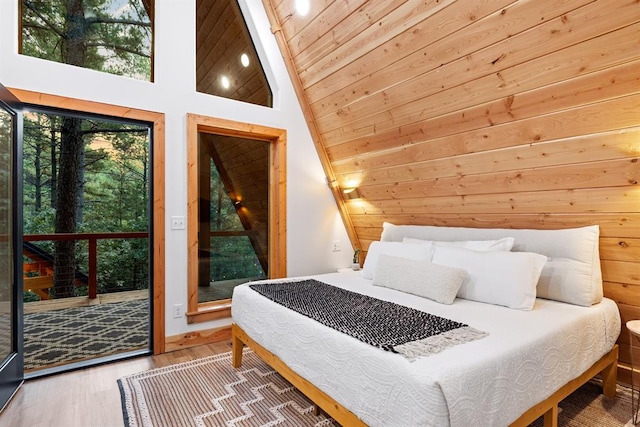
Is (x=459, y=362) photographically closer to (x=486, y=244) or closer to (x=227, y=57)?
(x=486, y=244)

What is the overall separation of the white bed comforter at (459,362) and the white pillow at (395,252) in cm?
55

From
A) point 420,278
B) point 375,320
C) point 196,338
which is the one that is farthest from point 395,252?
point 196,338

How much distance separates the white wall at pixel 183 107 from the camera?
7.95ft

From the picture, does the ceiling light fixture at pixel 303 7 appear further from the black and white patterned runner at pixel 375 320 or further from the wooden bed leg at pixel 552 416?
the wooden bed leg at pixel 552 416

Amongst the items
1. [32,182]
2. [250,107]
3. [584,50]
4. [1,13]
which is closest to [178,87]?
[250,107]

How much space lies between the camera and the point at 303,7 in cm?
296

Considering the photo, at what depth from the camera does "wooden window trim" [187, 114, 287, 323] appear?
2.98m

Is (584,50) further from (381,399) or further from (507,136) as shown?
(381,399)

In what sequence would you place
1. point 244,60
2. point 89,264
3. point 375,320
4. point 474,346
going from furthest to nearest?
point 89,264
point 244,60
point 375,320
point 474,346

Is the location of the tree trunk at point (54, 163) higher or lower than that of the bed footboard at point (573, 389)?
higher

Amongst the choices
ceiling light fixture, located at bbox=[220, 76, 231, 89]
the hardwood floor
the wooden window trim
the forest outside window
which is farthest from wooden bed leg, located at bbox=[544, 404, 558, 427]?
the forest outside window

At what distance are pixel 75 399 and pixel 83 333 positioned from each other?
1434 millimetres

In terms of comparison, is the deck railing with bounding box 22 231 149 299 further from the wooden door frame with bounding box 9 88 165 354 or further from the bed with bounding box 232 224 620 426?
the bed with bounding box 232 224 620 426

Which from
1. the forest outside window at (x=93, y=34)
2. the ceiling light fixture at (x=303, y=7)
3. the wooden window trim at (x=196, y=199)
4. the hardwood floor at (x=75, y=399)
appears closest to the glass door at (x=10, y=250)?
the hardwood floor at (x=75, y=399)
